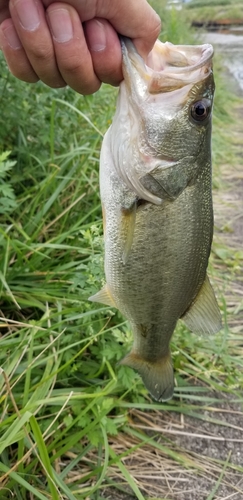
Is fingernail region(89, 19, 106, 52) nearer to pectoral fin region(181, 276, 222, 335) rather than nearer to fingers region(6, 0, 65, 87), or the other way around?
fingers region(6, 0, 65, 87)

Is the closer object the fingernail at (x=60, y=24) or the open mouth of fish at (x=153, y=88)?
the fingernail at (x=60, y=24)

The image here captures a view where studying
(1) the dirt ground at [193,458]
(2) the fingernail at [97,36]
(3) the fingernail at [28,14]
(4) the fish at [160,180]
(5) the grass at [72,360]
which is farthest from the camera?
(1) the dirt ground at [193,458]

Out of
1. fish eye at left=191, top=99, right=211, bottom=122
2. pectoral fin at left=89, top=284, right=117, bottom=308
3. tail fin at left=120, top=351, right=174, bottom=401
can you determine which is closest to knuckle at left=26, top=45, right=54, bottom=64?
fish eye at left=191, top=99, right=211, bottom=122

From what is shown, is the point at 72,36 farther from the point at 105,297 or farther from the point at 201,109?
the point at 105,297

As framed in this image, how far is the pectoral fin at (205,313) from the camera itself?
172 cm

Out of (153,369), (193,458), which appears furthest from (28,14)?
(193,458)

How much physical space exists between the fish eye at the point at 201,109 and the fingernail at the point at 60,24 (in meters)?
0.43

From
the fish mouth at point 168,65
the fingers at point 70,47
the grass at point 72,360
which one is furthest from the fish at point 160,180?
the grass at point 72,360

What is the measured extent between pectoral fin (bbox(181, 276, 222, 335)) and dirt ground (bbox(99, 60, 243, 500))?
791 mm

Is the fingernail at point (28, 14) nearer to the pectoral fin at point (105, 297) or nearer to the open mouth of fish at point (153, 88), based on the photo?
the open mouth of fish at point (153, 88)

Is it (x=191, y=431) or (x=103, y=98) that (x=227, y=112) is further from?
(x=191, y=431)

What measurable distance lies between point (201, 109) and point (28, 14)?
0.56 meters

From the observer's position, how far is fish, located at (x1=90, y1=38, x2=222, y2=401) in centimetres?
150

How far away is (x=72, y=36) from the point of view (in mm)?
1322
